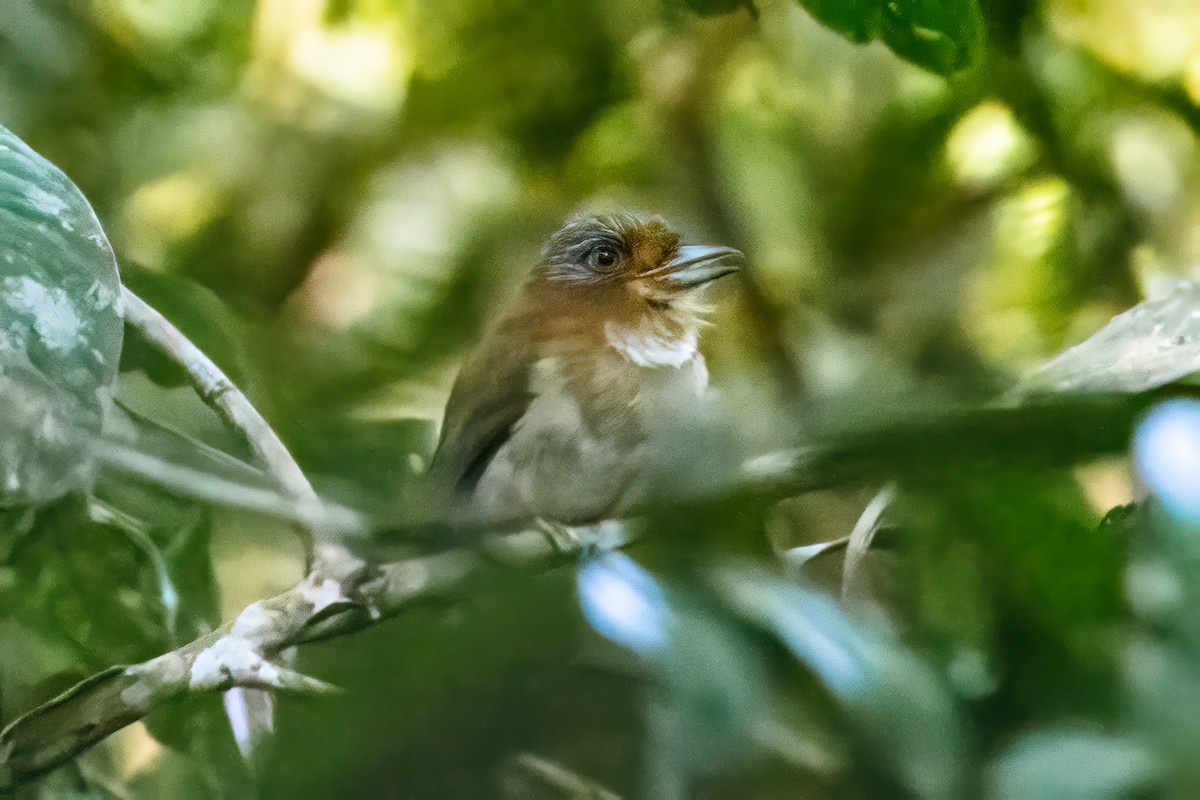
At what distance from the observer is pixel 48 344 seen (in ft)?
1.85

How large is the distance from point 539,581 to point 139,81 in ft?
1.56

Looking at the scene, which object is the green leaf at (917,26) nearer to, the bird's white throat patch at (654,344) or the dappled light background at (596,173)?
the dappled light background at (596,173)

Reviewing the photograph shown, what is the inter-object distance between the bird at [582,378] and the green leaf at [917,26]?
171mm

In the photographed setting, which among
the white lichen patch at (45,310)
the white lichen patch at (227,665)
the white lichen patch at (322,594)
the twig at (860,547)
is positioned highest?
the twig at (860,547)

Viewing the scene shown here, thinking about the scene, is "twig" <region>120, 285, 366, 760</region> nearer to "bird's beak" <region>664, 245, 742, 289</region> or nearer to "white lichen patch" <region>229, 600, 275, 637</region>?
"white lichen patch" <region>229, 600, 275, 637</region>

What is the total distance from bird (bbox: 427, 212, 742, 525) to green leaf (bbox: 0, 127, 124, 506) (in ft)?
0.64

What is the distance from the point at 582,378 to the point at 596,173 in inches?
5.9

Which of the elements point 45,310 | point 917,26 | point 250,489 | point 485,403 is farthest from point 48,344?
point 917,26

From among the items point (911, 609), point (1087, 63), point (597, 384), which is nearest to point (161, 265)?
point (597, 384)

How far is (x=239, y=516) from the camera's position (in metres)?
0.60

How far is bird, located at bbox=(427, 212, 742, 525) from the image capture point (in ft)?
2.12

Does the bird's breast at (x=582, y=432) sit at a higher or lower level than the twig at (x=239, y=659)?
higher

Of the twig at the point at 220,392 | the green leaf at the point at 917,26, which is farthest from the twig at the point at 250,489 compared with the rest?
the green leaf at the point at 917,26

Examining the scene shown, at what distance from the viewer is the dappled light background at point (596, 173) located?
2.25ft
